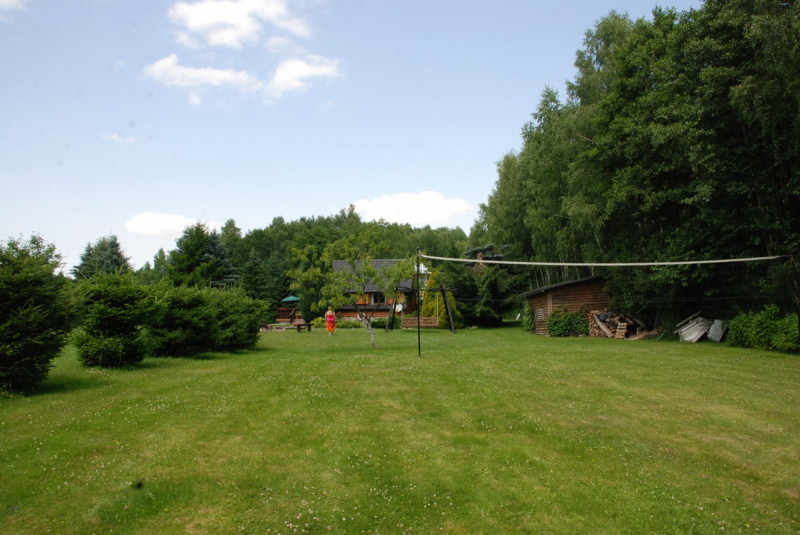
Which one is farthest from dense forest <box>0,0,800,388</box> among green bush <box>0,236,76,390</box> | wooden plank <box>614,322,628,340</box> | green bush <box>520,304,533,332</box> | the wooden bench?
the wooden bench

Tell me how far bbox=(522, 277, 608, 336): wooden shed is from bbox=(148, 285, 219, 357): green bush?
20.6 metres

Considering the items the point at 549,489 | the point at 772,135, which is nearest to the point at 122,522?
the point at 549,489

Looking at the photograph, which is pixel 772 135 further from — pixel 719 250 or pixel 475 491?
pixel 475 491

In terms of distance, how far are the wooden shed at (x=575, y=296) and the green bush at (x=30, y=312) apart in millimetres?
25772

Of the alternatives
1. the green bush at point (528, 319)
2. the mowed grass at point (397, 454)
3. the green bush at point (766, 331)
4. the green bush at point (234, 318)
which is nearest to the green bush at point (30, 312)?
the mowed grass at point (397, 454)

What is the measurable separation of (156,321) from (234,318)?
3898 mm

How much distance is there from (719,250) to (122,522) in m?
25.0

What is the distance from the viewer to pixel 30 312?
10.1 m

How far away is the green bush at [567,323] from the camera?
29763 millimetres

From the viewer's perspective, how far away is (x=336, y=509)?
566 cm

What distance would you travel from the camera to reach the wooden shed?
30109 millimetres

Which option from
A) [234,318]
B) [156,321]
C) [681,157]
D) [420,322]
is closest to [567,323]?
[420,322]

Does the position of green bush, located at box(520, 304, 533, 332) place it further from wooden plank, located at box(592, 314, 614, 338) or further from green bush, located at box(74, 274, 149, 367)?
green bush, located at box(74, 274, 149, 367)

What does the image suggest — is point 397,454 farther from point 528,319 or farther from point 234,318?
point 528,319
